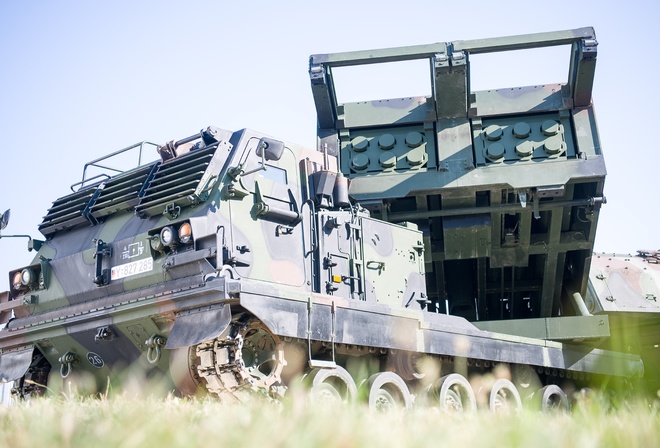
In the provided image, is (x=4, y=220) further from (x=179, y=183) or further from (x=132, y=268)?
(x=179, y=183)

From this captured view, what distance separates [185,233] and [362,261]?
7.01ft

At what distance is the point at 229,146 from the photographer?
7.45 m

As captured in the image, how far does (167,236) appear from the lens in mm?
6852

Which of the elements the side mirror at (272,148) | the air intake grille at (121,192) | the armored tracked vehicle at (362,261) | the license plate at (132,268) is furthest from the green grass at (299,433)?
the air intake grille at (121,192)

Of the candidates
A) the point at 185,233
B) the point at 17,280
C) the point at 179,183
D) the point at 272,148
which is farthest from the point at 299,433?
the point at 17,280

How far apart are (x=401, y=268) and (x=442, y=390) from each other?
1427 mm

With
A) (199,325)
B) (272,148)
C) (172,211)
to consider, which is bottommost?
(199,325)

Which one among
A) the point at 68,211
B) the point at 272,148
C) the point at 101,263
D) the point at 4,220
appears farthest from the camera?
the point at 68,211

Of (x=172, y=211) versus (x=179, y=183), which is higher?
(x=179, y=183)

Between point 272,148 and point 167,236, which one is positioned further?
point 272,148

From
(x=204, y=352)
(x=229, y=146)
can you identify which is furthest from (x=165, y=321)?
(x=229, y=146)

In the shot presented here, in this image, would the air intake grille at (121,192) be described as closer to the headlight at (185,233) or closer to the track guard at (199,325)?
the headlight at (185,233)

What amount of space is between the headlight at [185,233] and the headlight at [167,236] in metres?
0.08

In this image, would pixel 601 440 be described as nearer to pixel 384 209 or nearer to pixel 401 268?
pixel 401 268
